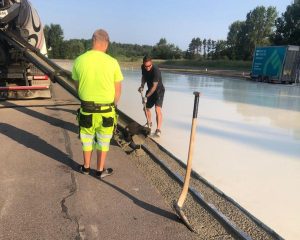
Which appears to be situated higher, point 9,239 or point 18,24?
point 18,24

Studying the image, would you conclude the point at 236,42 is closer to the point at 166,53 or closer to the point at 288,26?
the point at 166,53

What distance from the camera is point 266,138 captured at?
8117 millimetres

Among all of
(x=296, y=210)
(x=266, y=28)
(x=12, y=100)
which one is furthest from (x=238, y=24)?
(x=296, y=210)

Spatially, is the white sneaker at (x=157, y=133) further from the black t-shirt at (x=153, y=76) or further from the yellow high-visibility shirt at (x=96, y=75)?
the yellow high-visibility shirt at (x=96, y=75)

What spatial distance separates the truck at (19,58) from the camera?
10.6 meters

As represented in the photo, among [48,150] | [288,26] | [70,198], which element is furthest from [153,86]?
[288,26]

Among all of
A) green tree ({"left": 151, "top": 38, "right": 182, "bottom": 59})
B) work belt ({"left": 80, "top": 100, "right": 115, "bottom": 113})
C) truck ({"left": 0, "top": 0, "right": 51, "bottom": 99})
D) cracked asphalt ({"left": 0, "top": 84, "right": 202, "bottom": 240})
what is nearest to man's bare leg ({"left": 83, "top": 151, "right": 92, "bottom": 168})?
cracked asphalt ({"left": 0, "top": 84, "right": 202, "bottom": 240})

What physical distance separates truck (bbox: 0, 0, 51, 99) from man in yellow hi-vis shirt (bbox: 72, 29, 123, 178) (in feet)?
19.7

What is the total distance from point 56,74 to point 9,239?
518 cm

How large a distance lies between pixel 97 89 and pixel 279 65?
24.2m

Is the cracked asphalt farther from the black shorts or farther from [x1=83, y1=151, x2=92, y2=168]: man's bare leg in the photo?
the black shorts

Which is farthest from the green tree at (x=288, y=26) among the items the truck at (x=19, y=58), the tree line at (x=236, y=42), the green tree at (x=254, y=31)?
the truck at (x=19, y=58)

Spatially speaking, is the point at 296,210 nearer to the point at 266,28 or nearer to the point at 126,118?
the point at 126,118

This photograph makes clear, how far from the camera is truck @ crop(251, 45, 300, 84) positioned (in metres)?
27.0
